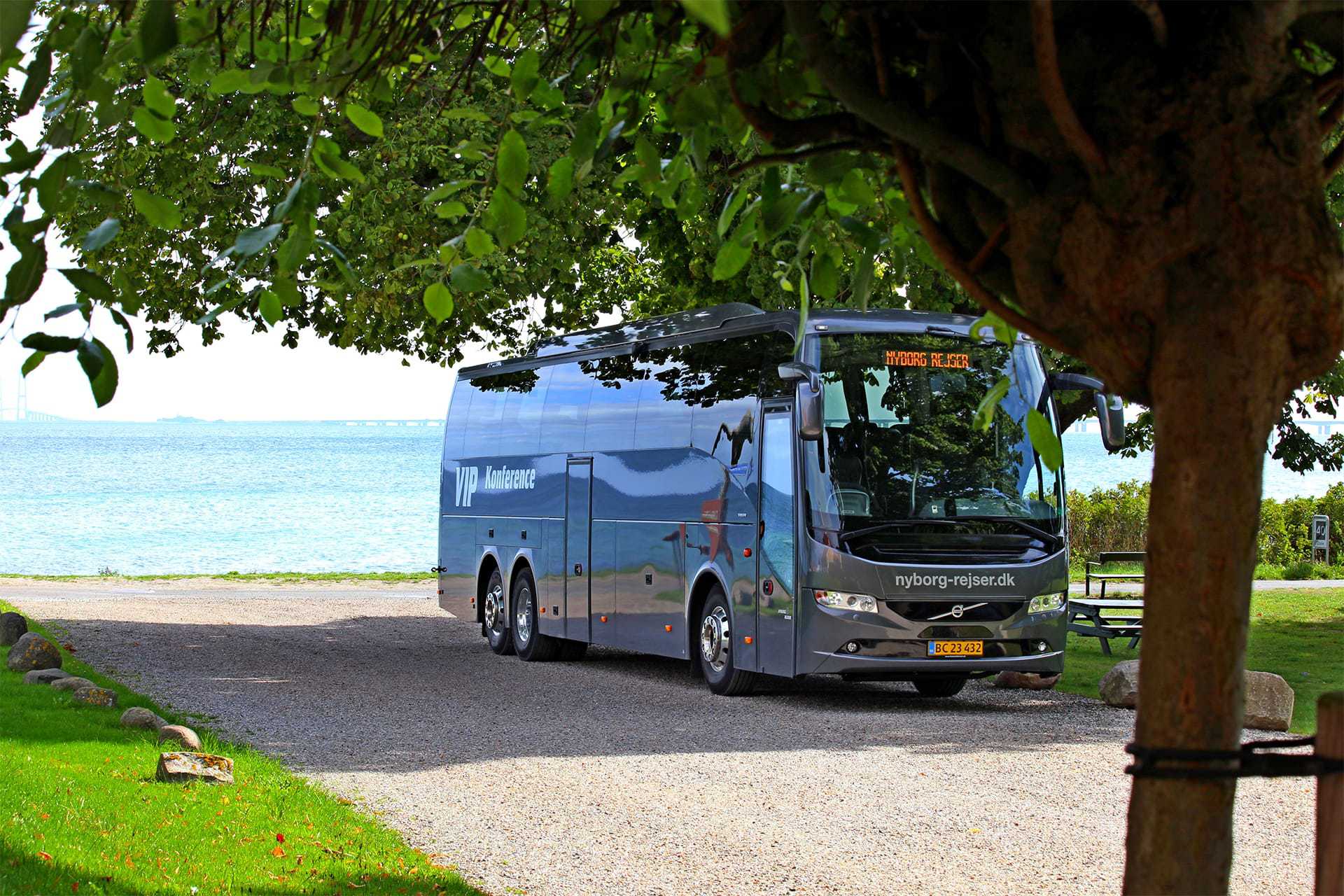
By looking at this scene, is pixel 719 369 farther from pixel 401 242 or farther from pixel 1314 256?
pixel 1314 256

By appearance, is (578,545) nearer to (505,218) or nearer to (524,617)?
(524,617)

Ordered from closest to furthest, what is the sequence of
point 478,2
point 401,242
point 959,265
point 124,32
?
point 959,265, point 124,32, point 478,2, point 401,242

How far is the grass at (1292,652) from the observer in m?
17.5

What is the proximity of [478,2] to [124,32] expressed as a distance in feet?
4.73

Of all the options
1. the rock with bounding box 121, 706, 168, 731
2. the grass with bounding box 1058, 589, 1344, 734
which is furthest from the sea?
the rock with bounding box 121, 706, 168, 731

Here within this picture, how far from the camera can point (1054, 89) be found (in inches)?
123

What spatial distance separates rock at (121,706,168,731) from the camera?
40.1 feet

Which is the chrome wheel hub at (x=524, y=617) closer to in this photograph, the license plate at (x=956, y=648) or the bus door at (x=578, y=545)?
the bus door at (x=578, y=545)

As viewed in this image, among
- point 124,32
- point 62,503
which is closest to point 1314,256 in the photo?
point 124,32

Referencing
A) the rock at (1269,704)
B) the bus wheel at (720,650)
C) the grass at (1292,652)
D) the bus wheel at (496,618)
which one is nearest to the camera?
the rock at (1269,704)

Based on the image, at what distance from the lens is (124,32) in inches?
152

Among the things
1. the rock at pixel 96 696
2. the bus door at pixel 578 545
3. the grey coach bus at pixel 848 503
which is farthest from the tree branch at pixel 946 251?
the bus door at pixel 578 545

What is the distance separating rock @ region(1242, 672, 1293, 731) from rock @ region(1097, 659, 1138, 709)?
6.14 feet

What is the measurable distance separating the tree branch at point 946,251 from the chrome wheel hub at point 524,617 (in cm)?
1793
